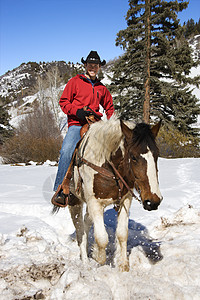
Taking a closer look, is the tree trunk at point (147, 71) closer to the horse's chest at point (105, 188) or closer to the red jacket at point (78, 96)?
the red jacket at point (78, 96)

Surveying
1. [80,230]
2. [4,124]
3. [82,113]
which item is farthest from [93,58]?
[4,124]

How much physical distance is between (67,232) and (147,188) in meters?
2.64

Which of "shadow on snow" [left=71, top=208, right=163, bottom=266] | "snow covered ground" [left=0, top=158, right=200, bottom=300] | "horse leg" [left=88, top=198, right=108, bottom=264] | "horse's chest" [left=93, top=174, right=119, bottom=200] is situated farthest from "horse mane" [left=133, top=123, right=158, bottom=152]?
"shadow on snow" [left=71, top=208, right=163, bottom=266]

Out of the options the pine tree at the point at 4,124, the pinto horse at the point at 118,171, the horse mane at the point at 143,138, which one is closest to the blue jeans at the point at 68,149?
the pinto horse at the point at 118,171

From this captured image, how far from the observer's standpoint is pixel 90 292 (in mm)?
2078

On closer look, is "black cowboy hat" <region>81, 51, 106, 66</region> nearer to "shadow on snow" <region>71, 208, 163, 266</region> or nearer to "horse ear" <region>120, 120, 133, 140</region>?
"horse ear" <region>120, 120, 133, 140</region>

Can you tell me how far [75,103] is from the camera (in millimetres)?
3396

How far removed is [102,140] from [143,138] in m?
0.58

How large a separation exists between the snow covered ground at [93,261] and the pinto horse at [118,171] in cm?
36

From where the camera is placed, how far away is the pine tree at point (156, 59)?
637 inches

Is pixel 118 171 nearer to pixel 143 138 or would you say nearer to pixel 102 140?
pixel 102 140

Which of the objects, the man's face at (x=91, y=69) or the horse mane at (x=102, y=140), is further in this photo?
the man's face at (x=91, y=69)

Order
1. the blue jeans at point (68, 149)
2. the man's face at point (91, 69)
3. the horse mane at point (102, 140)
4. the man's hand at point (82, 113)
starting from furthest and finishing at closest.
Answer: the man's face at point (91, 69), the blue jeans at point (68, 149), the man's hand at point (82, 113), the horse mane at point (102, 140)

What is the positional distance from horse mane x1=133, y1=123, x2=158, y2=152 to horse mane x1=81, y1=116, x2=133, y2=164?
22 cm
